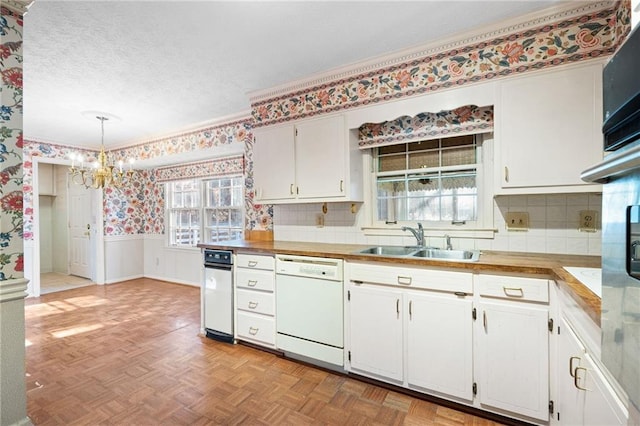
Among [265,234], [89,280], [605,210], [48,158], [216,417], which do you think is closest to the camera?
[605,210]

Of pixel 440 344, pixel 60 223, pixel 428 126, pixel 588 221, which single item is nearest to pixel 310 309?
pixel 440 344

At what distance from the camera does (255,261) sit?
8.79ft

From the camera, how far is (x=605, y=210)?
763 mm

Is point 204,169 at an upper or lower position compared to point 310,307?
upper

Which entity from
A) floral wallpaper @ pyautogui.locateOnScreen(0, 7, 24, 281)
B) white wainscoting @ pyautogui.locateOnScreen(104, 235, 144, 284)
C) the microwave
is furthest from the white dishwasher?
white wainscoting @ pyautogui.locateOnScreen(104, 235, 144, 284)

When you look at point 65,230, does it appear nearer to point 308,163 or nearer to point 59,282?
point 59,282

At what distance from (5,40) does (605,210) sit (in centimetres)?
254

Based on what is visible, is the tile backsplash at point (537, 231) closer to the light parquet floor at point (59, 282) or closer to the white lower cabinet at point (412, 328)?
the white lower cabinet at point (412, 328)

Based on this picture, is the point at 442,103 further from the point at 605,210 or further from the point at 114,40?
the point at 114,40

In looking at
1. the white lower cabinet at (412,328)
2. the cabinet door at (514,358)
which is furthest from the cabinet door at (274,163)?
the cabinet door at (514,358)

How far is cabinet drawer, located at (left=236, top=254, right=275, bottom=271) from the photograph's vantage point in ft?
8.53

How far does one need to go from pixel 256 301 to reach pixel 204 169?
3010 millimetres

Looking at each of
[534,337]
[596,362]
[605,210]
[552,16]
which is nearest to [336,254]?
[534,337]

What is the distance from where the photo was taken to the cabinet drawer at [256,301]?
2602 mm
